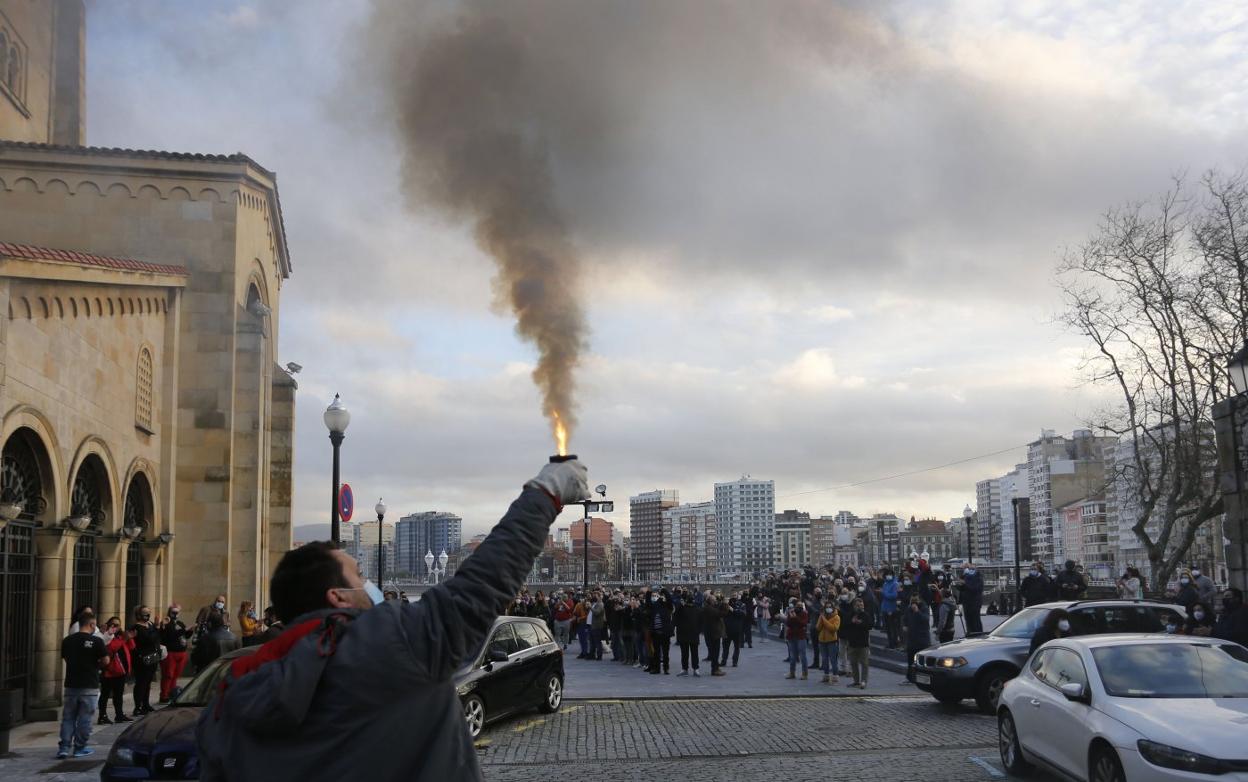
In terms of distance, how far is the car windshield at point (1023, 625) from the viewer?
1591 cm

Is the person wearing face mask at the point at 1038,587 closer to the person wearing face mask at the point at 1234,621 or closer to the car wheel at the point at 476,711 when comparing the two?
the person wearing face mask at the point at 1234,621

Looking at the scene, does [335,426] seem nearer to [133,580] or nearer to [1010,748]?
[133,580]

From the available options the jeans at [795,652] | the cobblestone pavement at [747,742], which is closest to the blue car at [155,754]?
the cobblestone pavement at [747,742]

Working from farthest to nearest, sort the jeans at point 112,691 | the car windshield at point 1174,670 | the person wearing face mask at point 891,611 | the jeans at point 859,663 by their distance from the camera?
the person wearing face mask at point 891,611
the jeans at point 859,663
the jeans at point 112,691
the car windshield at point 1174,670

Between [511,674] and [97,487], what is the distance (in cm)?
891

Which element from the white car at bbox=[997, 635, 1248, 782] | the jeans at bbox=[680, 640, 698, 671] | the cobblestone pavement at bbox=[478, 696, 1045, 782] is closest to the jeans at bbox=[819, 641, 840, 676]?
the cobblestone pavement at bbox=[478, 696, 1045, 782]

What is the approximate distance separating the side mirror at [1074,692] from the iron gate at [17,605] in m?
13.5

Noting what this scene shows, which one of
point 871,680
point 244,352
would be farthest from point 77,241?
point 871,680

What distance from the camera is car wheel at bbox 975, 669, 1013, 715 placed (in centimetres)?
1564

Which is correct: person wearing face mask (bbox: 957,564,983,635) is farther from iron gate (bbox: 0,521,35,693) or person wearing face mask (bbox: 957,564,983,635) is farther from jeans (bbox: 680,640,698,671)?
iron gate (bbox: 0,521,35,693)

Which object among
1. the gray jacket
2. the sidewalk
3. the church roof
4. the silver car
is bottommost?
the sidewalk

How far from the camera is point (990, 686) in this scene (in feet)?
51.4

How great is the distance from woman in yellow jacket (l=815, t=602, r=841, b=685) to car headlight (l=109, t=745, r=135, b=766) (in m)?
14.1

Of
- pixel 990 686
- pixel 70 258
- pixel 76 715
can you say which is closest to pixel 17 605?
pixel 76 715
